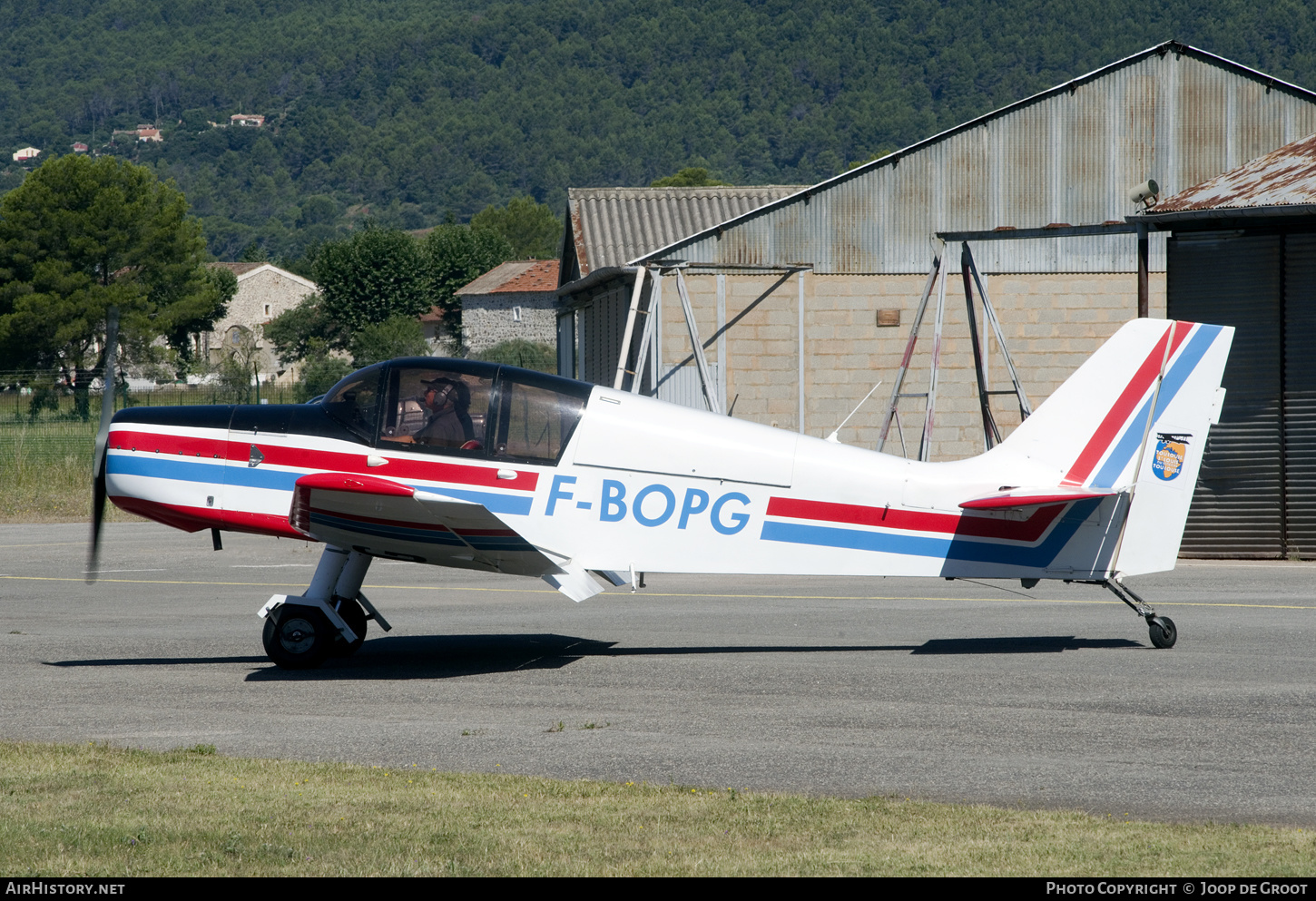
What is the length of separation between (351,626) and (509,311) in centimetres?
8904

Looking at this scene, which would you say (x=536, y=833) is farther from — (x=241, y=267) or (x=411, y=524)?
(x=241, y=267)

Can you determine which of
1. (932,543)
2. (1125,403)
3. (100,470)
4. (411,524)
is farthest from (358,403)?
(1125,403)

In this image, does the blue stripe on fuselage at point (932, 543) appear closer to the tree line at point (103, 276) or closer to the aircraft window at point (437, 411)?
the aircraft window at point (437, 411)

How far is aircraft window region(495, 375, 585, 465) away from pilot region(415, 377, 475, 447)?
0.26 m

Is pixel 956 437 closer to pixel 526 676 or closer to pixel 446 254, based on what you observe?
pixel 526 676

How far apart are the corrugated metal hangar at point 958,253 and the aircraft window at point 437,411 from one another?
11517 millimetres

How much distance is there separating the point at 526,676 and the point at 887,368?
45.0ft

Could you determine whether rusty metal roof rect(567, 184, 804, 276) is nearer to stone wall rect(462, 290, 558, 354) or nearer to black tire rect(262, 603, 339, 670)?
black tire rect(262, 603, 339, 670)

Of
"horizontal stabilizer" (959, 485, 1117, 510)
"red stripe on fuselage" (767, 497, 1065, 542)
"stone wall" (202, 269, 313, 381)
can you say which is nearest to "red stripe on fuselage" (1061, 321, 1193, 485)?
"horizontal stabilizer" (959, 485, 1117, 510)

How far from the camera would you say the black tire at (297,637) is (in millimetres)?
9539

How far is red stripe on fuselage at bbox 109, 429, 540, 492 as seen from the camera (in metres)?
9.49

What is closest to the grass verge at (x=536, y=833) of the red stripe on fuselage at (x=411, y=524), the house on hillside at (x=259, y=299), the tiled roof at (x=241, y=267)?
the red stripe on fuselage at (x=411, y=524)

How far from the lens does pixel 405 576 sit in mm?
16000

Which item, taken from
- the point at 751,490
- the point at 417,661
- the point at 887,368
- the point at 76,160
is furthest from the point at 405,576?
the point at 76,160
